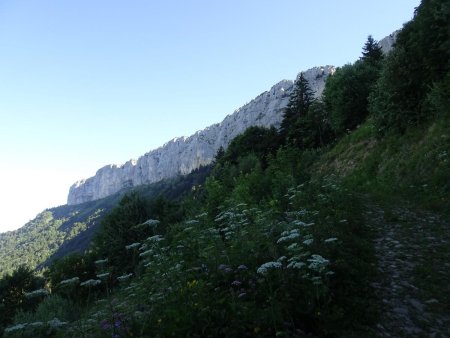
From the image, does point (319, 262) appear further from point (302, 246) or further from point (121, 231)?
point (121, 231)

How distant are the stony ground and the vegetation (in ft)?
0.20

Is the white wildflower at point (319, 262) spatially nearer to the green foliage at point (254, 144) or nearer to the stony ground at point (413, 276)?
the stony ground at point (413, 276)

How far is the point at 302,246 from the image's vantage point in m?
7.85

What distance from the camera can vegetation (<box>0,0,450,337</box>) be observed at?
593 centimetres

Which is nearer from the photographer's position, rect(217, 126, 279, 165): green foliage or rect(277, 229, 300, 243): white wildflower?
rect(277, 229, 300, 243): white wildflower

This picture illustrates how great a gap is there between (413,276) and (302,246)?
249 centimetres

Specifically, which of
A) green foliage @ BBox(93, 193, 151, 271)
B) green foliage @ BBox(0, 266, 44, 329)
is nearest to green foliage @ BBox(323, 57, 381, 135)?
green foliage @ BBox(93, 193, 151, 271)

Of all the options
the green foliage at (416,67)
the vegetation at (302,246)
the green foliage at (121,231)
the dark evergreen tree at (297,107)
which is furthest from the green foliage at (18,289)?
the dark evergreen tree at (297,107)

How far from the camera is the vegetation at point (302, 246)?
593 cm

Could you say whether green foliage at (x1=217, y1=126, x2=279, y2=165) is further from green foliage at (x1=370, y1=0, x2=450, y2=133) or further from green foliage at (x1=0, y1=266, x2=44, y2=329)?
green foliage at (x1=370, y1=0, x2=450, y2=133)

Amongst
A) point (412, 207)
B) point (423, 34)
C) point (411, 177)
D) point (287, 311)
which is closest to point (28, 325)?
point (287, 311)

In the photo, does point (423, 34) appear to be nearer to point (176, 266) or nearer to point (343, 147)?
point (343, 147)

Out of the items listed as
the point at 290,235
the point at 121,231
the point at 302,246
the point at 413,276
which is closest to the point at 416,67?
the point at 413,276

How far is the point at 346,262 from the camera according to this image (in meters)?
7.75
